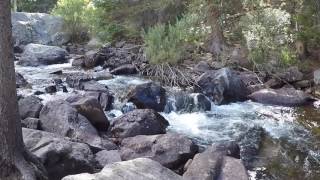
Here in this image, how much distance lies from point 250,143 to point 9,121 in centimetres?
455

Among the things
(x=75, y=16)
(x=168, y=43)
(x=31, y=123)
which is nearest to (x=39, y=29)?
(x=75, y=16)

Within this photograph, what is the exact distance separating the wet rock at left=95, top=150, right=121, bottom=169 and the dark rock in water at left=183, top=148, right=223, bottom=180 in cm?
105

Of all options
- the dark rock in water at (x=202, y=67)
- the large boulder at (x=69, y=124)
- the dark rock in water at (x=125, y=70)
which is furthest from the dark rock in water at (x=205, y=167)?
the dark rock in water at (x=125, y=70)

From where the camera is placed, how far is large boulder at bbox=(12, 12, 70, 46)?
22.0m

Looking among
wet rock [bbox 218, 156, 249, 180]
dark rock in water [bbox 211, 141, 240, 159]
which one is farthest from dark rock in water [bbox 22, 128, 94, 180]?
dark rock in water [bbox 211, 141, 240, 159]

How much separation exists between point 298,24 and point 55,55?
895cm

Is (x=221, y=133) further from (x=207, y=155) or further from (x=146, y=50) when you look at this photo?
(x=146, y=50)

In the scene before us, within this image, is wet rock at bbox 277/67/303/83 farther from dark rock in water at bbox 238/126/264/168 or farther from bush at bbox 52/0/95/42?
bush at bbox 52/0/95/42

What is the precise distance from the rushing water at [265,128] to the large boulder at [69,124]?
1.85m

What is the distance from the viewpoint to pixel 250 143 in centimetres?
825

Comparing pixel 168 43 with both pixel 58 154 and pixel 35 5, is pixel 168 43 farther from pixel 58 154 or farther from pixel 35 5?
pixel 35 5

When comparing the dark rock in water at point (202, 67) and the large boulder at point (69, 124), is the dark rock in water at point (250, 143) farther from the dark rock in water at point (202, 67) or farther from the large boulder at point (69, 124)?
the dark rock in water at point (202, 67)

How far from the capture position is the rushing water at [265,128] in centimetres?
712

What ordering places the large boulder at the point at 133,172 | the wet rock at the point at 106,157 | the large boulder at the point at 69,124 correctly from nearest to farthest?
the large boulder at the point at 133,172 < the wet rock at the point at 106,157 < the large boulder at the point at 69,124
